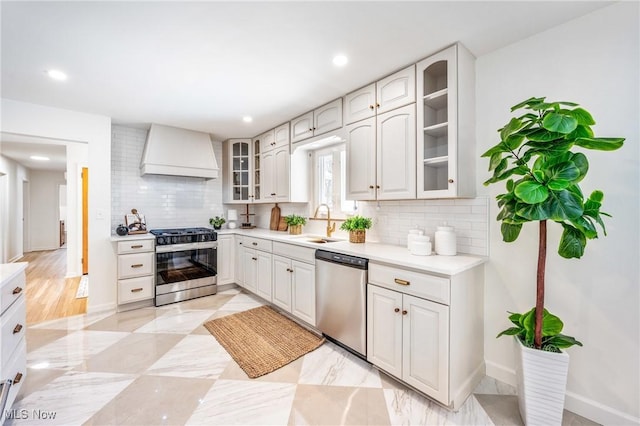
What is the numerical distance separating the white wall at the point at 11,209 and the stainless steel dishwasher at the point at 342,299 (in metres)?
6.94

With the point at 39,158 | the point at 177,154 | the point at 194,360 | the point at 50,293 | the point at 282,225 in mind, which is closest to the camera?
the point at 194,360

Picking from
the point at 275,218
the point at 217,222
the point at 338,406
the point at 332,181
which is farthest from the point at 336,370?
the point at 217,222

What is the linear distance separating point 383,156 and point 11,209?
27.9ft

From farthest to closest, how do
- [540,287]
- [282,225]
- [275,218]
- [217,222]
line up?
[217,222]
[275,218]
[282,225]
[540,287]

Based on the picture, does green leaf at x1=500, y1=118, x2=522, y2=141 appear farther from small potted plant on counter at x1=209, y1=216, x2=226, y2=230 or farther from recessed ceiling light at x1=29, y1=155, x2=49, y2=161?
recessed ceiling light at x1=29, y1=155, x2=49, y2=161

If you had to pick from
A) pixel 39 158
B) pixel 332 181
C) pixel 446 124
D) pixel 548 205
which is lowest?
pixel 548 205

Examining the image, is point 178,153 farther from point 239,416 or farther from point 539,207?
point 539,207

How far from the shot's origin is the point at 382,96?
7.90 feet

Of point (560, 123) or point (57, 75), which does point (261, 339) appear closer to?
point (560, 123)

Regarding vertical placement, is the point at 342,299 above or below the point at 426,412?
above

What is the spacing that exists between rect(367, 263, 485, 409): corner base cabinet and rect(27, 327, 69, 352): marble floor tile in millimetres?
3034

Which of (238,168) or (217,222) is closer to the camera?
(217,222)

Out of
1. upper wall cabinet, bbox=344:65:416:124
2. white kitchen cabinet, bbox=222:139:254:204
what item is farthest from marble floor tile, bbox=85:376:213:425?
white kitchen cabinet, bbox=222:139:254:204

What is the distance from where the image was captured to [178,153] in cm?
384
